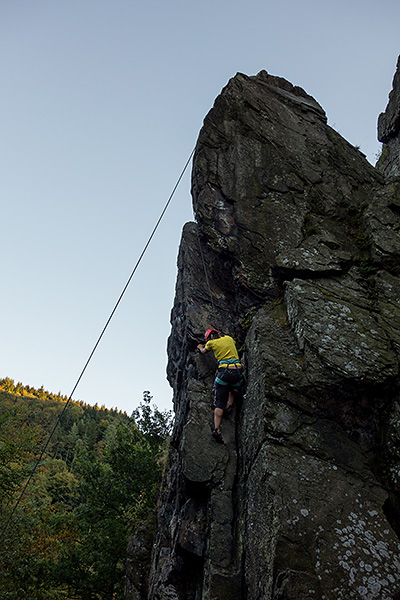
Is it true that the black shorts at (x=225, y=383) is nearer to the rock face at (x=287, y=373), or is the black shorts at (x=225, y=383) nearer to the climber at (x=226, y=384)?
the climber at (x=226, y=384)

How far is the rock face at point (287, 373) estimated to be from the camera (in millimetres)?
5305

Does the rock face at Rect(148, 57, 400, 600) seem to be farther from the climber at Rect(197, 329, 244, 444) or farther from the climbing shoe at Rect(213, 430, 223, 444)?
the climber at Rect(197, 329, 244, 444)

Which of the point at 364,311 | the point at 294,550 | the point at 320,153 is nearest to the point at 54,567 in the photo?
the point at 294,550

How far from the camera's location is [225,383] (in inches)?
318

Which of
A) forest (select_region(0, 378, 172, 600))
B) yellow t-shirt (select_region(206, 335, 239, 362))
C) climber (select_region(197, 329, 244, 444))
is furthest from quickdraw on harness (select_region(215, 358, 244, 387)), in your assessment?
forest (select_region(0, 378, 172, 600))

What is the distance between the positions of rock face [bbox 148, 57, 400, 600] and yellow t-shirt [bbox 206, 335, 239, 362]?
335 millimetres

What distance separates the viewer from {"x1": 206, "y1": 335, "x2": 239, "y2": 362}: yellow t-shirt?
27.6 feet

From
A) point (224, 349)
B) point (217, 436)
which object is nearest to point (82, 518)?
point (217, 436)

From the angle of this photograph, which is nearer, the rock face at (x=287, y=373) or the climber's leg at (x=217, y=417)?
the rock face at (x=287, y=373)

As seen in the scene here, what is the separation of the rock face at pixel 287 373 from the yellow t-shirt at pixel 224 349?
33 centimetres

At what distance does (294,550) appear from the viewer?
5.04 m

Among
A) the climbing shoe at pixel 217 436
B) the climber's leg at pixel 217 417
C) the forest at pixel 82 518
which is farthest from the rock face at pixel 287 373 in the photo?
the forest at pixel 82 518

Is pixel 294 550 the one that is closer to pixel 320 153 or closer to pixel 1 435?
pixel 320 153

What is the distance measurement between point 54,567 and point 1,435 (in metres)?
5.93
